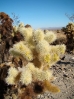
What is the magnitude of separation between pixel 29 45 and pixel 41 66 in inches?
18.7

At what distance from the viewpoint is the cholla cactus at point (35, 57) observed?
2858 millimetres

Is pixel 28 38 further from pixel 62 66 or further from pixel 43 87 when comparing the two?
pixel 62 66

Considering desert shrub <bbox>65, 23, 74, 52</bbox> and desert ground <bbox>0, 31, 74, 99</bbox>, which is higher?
A: desert shrub <bbox>65, 23, 74, 52</bbox>

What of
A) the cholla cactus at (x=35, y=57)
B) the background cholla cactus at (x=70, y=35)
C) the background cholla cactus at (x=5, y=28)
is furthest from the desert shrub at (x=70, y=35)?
the cholla cactus at (x=35, y=57)

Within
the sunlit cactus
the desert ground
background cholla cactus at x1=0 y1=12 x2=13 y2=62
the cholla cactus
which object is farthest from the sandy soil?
the sunlit cactus

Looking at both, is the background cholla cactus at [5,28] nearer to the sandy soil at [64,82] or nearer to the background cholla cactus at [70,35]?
the sandy soil at [64,82]

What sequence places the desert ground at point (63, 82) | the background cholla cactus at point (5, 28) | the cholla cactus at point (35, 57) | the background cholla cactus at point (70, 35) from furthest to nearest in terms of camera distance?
the background cholla cactus at point (70, 35)
the background cholla cactus at point (5, 28)
the desert ground at point (63, 82)
the cholla cactus at point (35, 57)

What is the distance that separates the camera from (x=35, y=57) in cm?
326

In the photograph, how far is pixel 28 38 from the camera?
3285 millimetres

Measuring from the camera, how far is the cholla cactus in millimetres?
2858

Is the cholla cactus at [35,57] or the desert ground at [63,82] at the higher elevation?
the cholla cactus at [35,57]

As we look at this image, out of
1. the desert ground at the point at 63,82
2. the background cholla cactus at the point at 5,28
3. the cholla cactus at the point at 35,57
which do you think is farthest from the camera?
the background cholla cactus at the point at 5,28

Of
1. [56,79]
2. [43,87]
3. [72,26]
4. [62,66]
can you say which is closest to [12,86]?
[43,87]

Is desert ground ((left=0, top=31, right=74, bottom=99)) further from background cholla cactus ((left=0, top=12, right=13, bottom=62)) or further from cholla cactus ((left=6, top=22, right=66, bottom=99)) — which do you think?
background cholla cactus ((left=0, top=12, right=13, bottom=62))
